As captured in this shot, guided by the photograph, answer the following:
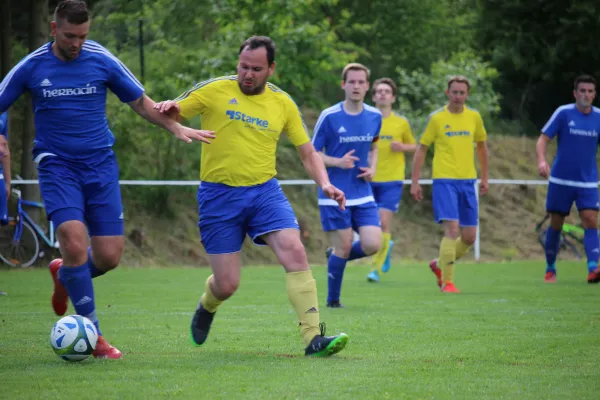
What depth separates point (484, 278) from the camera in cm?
1544

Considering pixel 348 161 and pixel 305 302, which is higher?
pixel 348 161

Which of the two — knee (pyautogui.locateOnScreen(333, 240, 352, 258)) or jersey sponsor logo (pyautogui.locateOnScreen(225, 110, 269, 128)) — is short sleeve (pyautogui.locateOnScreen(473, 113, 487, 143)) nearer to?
knee (pyautogui.locateOnScreen(333, 240, 352, 258))

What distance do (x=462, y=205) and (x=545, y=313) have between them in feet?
10.4

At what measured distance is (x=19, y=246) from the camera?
1758cm

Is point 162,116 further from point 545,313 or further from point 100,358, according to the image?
point 545,313

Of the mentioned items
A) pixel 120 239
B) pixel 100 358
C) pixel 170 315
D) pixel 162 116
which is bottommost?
pixel 170 315

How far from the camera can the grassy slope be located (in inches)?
808

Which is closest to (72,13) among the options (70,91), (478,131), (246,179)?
(70,91)

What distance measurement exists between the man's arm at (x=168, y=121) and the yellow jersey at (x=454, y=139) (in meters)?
6.58

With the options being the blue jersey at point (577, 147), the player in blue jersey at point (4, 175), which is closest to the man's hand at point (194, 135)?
the player in blue jersey at point (4, 175)

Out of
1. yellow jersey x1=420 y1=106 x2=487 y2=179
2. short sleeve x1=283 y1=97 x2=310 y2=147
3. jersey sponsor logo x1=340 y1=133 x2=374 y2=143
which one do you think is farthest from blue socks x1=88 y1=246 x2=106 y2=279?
yellow jersey x1=420 y1=106 x2=487 y2=179

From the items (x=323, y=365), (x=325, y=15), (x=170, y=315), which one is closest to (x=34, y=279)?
(x=170, y=315)

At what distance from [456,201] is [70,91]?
7016 millimetres

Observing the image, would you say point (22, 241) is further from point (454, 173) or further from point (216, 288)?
point (216, 288)
